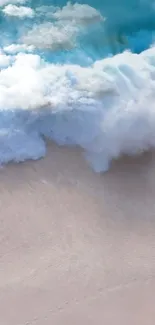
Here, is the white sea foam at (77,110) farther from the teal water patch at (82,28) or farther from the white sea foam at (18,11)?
the white sea foam at (18,11)

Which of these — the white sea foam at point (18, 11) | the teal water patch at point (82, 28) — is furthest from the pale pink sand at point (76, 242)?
the white sea foam at point (18, 11)

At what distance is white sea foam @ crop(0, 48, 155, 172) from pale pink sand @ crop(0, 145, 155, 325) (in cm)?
10

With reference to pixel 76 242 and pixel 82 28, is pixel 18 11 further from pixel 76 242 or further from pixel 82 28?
pixel 76 242

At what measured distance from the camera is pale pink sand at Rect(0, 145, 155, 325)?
Answer: 287 centimetres

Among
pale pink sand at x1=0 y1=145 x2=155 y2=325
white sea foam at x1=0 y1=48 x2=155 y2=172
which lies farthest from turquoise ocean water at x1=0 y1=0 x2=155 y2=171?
pale pink sand at x1=0 y1=145 x2=155 y2=325

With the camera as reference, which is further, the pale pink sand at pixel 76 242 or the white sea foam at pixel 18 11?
the white sea foam at pixel 18 11

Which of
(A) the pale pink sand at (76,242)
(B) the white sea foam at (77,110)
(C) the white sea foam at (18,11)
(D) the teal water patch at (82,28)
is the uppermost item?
(C) the white sea foam at (18,11)

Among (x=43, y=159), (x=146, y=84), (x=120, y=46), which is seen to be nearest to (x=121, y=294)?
(x=43, y=159)

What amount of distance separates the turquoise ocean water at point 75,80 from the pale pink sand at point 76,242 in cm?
13

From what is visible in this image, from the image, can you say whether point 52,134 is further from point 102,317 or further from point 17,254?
point 102,317

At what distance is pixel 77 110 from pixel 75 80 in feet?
0.79

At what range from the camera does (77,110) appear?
11.5ft

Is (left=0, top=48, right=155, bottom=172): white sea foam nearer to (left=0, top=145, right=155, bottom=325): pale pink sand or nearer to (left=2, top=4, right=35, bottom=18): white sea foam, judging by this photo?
(left=0, top=145, right=155, bottom=325): pale pink sand

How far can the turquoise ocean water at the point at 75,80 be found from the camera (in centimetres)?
344
